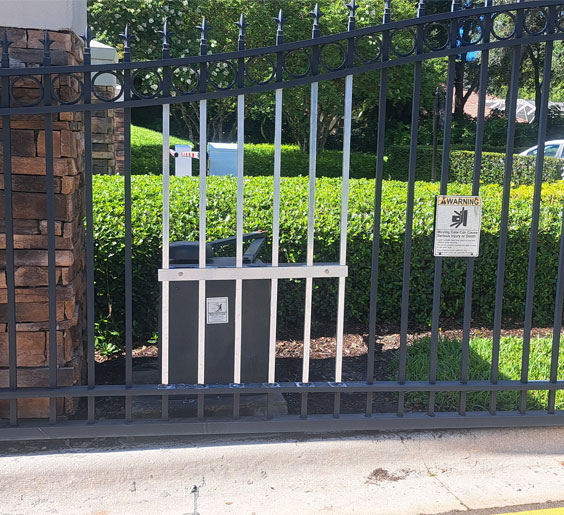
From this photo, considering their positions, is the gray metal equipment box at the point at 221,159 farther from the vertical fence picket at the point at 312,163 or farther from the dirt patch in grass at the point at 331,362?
the vertical fence picket at the point at 312,163

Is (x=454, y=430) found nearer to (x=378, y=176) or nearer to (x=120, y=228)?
(x=378, y=176)

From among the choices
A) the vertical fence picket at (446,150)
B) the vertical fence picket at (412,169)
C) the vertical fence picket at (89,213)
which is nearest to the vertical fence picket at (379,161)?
the vertical fence picket at (412,169)

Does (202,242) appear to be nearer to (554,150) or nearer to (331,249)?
(331,249)

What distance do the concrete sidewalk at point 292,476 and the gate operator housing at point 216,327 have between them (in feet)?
1.23

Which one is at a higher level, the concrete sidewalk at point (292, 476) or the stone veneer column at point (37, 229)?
the stone veneer column at point (37, 229)

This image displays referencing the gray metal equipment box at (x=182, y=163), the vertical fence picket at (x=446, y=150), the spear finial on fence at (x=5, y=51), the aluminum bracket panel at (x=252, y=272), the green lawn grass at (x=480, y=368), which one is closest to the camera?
the spear finial on fence at (x=5, y=51)

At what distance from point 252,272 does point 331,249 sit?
1.86m

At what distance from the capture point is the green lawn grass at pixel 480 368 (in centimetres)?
391

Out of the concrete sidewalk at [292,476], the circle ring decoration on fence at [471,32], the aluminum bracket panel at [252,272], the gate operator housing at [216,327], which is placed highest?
the circle ring decoration on fence at [471,32]

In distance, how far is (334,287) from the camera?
16.9ft

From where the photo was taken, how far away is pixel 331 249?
5117 millimetres

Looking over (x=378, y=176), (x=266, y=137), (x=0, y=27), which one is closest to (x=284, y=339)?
(x=378, y=176)

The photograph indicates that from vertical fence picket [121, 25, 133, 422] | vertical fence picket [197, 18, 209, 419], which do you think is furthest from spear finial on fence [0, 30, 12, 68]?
vertical fence picket [197, 18, 209, 419]

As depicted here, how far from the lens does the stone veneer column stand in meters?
3.27
